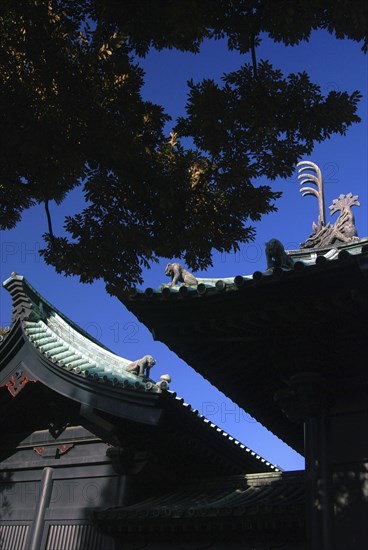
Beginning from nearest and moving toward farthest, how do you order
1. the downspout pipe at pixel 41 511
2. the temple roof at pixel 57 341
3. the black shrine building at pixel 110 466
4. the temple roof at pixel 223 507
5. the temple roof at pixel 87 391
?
the temple roof at pixel 223 507 → the black shrine building at pixel 110 466 → the temple roof at pixel 87 391 → the downspout pipe at pixel 41 511 → the temple roof at pixel 57 341

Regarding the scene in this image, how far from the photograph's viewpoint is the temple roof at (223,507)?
7719 millimetres

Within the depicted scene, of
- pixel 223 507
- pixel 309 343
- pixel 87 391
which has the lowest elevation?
pixel 223 507

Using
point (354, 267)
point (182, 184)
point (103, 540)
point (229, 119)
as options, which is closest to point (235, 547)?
point (103, 540)

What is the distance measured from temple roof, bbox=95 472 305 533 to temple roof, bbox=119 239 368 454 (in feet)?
5.53

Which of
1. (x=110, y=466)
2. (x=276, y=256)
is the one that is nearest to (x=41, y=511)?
(x=110, y=466)

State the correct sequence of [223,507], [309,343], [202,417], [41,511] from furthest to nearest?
[41,511] → [202,417] → [223,507] → [309,343]

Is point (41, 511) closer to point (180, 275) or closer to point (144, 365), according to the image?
point (144, 365)

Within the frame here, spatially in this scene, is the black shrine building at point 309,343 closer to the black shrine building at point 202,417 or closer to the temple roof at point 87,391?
the black shrine building at point 202,417

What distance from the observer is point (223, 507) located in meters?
8.12

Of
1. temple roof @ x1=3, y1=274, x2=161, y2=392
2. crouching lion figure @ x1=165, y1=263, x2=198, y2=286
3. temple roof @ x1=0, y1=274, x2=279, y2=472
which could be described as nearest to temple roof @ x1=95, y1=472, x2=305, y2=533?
temple roof @ x1=0, y1=274, x2=279, y2=472

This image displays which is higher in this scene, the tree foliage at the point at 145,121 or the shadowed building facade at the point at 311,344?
the tree foliage at the point at 145,121

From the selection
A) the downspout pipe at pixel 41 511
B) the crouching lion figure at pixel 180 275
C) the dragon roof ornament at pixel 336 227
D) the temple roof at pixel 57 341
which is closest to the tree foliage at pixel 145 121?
the crouching lion figure at pixel 180 275

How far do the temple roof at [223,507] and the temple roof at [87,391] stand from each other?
0.76 meters

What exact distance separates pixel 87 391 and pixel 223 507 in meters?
3.06
